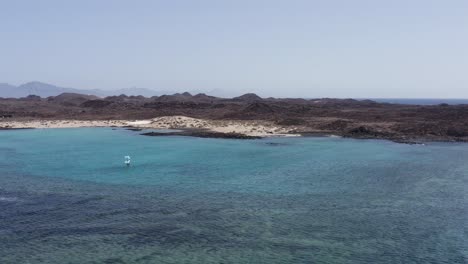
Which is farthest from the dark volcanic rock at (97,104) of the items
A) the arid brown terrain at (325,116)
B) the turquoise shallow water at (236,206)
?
the turquoise shallow water at (236,206)

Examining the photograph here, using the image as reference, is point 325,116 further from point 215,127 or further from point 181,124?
point 181,124

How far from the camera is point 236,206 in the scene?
27.5m

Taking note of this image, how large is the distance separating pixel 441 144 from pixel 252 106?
40.7 m

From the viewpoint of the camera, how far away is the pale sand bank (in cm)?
6671

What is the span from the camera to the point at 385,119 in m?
73.2

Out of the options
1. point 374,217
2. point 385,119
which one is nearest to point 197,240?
point 374,217

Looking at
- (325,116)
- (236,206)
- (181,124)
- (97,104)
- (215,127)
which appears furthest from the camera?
(97,104)

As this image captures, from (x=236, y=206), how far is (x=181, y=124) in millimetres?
49421

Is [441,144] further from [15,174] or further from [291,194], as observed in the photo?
Result: [15,174]

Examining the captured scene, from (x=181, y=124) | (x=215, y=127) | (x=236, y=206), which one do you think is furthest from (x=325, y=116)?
(x=236, y=206)

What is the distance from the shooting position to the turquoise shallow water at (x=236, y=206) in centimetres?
2050

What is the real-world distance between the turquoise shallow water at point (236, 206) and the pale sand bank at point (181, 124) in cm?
1775

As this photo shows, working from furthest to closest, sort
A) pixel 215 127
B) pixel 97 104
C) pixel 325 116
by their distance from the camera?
pixel 97 104
pixel 325 116
pixel 215 127

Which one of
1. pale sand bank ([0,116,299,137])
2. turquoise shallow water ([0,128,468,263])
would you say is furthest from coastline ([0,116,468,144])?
turquoise shallow water ([0,128,468,263])
